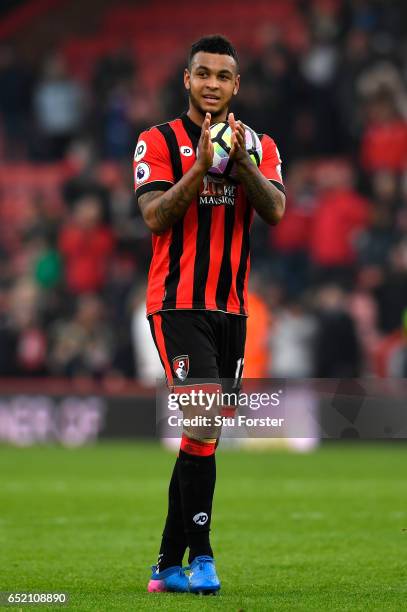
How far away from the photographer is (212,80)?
588cm

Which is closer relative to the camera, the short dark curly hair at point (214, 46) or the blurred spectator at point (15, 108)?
the short dark curly hair at point (214, 46)

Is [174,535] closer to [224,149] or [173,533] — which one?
[173,533]

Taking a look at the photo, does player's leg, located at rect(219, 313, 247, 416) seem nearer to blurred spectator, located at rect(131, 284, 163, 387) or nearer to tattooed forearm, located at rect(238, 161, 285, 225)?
Result: tattooed forearm, located at rect(238, 161, 285, 225)

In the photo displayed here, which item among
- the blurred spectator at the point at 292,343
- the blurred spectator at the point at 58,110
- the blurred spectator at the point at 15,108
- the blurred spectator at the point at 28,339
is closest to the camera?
the blurred spectator at the point at 292,343

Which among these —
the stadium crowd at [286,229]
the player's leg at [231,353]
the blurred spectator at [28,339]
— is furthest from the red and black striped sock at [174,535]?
the blurred spectator at [28,339]

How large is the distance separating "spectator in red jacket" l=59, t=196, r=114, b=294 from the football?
11.6 metres

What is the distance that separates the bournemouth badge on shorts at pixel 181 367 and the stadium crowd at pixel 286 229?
29.5 feet

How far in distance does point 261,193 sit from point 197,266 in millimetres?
402

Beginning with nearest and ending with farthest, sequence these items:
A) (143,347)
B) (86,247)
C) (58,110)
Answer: (143,347) → (86,247) → (58,110)

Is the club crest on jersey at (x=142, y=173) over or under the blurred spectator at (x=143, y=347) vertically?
over

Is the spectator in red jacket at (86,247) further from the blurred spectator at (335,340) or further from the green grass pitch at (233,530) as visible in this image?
the green grass pitch at (233,530)

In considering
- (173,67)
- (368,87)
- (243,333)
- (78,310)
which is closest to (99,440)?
(78,310)

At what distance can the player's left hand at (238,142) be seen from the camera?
566 cm

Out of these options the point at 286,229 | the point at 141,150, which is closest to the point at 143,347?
the point at 286,229
